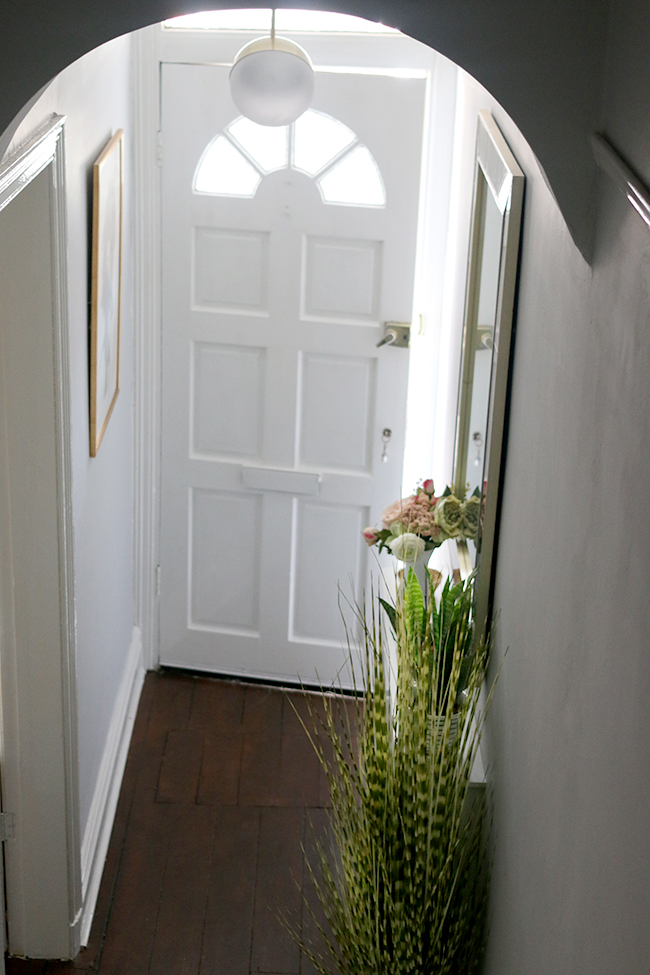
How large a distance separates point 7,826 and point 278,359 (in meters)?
1.88

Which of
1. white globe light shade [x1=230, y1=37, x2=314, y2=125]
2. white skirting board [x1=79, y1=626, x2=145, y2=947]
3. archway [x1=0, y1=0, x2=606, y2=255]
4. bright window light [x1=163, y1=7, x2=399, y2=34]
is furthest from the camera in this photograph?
bright window light [x1=163, y1=7, x2=399, y2=34]

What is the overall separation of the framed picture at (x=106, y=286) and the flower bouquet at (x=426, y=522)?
0.87 meters

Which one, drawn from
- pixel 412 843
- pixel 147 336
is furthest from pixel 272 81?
pixel 412 843

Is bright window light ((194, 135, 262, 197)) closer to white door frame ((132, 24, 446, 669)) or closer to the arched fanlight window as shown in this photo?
the arched fanlight window

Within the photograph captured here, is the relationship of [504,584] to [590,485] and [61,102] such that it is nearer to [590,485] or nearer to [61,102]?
[590,485]

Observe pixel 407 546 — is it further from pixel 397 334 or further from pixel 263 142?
pixel 263 142

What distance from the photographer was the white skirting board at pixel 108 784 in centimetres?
309

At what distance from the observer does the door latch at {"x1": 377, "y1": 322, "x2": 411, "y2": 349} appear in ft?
12.6

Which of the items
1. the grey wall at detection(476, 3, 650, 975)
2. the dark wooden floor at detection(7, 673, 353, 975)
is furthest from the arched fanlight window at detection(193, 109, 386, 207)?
the dark wooden floor at detection(7, 673, 353, 975)

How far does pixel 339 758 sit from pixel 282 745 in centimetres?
176

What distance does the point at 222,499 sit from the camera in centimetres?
417

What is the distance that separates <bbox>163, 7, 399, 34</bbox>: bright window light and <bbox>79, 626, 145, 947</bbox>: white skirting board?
7.32 ft

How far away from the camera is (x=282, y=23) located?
11.9 ft

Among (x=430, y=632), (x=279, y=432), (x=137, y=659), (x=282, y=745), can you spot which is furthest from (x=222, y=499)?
(x=430, y=632)
